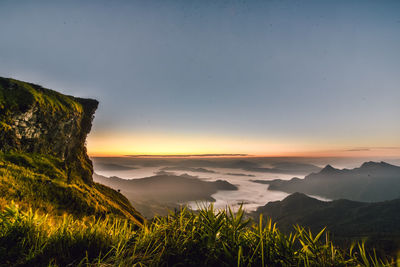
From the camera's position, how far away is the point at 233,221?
3.13m

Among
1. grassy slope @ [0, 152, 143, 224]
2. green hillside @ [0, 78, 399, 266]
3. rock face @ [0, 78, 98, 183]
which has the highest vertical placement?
rock face @ [0, 78, 98, 183]

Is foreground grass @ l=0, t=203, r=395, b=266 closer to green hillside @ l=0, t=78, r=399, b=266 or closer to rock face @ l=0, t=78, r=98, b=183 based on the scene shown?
green hillside @ l=0, t=78, r=399, b=266

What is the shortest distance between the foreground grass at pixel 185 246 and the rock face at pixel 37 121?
42775mm

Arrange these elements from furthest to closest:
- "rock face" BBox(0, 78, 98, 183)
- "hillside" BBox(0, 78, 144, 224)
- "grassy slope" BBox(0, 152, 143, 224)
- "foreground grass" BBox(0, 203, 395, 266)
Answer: "rock face" BBox(0, 78, 98, 183) < "hillside" BBox(0, 78, 144, 224) < "grassy slope" BBox(0, 152, 143, 224) < "foreground grass" BBox(0, 203, 395, 266)

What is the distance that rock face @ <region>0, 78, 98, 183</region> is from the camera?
35.5m

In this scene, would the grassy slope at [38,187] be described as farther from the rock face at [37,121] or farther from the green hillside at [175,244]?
the green hillside at [175,244]

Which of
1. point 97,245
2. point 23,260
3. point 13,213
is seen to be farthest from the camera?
point 13,213

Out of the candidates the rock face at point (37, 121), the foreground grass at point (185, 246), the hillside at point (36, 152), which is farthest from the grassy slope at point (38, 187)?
the foreground grass at point (185, 246)

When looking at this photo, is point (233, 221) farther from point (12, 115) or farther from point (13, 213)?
point (12, 115)

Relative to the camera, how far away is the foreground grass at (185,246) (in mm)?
2578

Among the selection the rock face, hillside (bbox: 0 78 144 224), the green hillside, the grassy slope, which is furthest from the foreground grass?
the rock face

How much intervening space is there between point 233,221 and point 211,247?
593 mm

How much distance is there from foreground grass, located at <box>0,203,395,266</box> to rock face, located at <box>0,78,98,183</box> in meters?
42.8

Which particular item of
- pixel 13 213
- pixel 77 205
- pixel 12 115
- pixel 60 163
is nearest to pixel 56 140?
pixel 60 163
